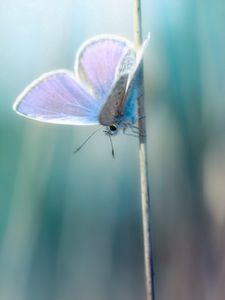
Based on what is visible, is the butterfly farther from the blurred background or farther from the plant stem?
the blurred background

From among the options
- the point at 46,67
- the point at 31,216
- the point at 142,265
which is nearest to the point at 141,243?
the point at 142,265

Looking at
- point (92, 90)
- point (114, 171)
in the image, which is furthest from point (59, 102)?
point (114, 171)

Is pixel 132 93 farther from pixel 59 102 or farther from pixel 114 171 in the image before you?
pixel 114 171

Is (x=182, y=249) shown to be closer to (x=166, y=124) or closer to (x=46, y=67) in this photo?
(x=166, y=124)

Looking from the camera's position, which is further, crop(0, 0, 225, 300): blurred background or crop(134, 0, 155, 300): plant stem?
crop(0, 0, 225, 300): blurred background

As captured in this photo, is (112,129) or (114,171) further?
(114,171)

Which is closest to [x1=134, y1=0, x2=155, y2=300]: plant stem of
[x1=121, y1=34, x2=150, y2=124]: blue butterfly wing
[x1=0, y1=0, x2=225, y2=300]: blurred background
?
[x1=121, y1=34, x2=150, y2=124]: blue butterfly wing

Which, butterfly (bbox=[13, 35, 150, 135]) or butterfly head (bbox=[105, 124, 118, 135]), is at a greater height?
butterfly (bbox=[13, 35, 150, 135])
